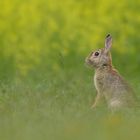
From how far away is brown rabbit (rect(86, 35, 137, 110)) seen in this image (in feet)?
34.0

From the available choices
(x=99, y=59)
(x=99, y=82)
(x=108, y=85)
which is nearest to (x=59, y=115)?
(x=108, y=85)

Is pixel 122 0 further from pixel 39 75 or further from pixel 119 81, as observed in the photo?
pixel 119 81

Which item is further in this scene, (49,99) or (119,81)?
(119,81)

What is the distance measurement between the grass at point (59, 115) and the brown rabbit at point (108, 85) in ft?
0.63

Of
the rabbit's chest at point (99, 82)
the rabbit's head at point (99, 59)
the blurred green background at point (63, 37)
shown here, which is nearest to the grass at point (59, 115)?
the rabbit's chest at point (99, 82)

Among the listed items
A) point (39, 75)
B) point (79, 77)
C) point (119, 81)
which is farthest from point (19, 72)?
point (119, 81)

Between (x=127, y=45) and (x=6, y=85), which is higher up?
(x=127, y=45)

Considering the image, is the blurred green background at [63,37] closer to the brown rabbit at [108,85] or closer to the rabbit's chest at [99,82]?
the brown rabbit at [108,85]

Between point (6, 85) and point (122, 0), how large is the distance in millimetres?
6095

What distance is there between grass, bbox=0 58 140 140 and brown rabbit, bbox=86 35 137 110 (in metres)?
0.19

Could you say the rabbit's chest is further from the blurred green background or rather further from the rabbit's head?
the blurred green background

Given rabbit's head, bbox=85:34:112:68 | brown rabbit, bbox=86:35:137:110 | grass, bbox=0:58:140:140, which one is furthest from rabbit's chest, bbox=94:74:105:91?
rabbit's head, bbox=85:34:112:68

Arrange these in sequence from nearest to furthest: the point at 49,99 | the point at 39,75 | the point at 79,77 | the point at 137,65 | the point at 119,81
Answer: the point at 49,99 → the point at 119,81 → the point at 79,77 → the point at 39,75 → the point at 137,65

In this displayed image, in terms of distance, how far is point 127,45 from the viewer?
16.4 m
